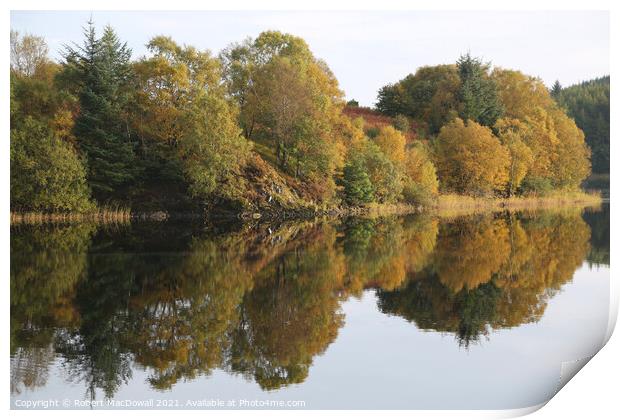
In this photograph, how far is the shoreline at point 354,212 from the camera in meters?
24.8

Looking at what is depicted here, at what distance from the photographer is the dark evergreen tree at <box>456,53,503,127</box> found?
52719 mm

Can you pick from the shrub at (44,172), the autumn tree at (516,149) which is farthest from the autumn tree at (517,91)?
the shrub at (44,172)

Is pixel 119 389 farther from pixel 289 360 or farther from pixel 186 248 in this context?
pixel 186 248

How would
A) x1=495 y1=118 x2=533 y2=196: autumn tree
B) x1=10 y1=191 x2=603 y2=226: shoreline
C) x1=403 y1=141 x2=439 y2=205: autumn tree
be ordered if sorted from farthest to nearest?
x1=495 y1=118 x2=533 y2=196: autumn tree → x1=403 y1=141 x2=439 y2=205: autumn tree → x1=10 y1=191 x2=603 y2=226: shoreline

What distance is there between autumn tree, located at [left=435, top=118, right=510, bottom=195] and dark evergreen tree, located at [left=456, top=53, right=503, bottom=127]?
18.0ft

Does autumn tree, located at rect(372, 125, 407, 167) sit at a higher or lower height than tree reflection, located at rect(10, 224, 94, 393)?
higher

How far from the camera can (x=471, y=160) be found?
149ft

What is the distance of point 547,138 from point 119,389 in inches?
1360

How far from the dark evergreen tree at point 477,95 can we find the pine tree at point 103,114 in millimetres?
30452

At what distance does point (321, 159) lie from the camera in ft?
124

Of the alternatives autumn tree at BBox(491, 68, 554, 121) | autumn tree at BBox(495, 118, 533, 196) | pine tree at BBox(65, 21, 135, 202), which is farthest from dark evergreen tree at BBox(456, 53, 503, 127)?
pine tree at BBox(65, 21, 135, 202)

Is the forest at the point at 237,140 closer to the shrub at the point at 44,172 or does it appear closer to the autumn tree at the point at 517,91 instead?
the shrub at the point at 44,172

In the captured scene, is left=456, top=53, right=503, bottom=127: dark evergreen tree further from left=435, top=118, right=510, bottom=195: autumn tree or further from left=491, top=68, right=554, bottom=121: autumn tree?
left=435, top=118, right=510, bottom=195: autumn tree

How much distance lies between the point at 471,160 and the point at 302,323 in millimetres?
37052
